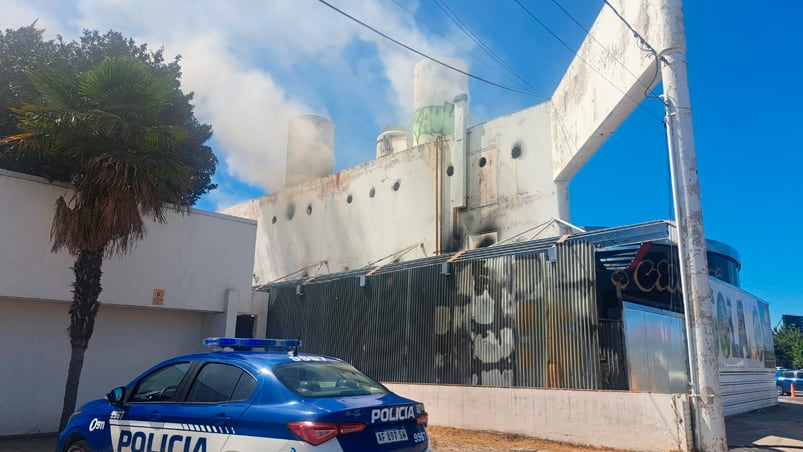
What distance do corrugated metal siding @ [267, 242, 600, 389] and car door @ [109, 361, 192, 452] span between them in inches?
291

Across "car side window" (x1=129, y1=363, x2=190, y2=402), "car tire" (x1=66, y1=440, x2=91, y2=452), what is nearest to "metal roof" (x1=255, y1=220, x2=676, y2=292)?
"car side window" (x1=129, y1=363, x2=190, y2=402)

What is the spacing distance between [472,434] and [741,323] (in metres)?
8.03

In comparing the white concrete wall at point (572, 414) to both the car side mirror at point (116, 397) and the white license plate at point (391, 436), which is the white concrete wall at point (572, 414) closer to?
the white license plate at point (391, 436)

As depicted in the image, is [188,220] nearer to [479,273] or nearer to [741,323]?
[479,273]

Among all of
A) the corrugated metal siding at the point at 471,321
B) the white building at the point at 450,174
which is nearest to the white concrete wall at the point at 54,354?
the corrugated metal siding at the point at 471,321

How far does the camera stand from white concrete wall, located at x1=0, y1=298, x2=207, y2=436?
11297mm

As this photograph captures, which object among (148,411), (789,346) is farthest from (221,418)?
(789,346)

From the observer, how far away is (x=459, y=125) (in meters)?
20.0

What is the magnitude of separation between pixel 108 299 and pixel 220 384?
8540 mm

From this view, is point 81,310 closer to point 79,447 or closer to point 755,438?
point 79,447

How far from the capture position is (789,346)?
4575 cm

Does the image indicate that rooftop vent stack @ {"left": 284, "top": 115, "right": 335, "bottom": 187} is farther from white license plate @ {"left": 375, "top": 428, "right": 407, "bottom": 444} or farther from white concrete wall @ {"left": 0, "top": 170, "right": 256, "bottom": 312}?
white license plate @ {"left": 375, "top": 428, "right": 407, "bottom": 444}

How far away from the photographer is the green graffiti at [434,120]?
77.2 feet

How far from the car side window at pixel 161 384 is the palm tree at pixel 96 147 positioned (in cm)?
521
